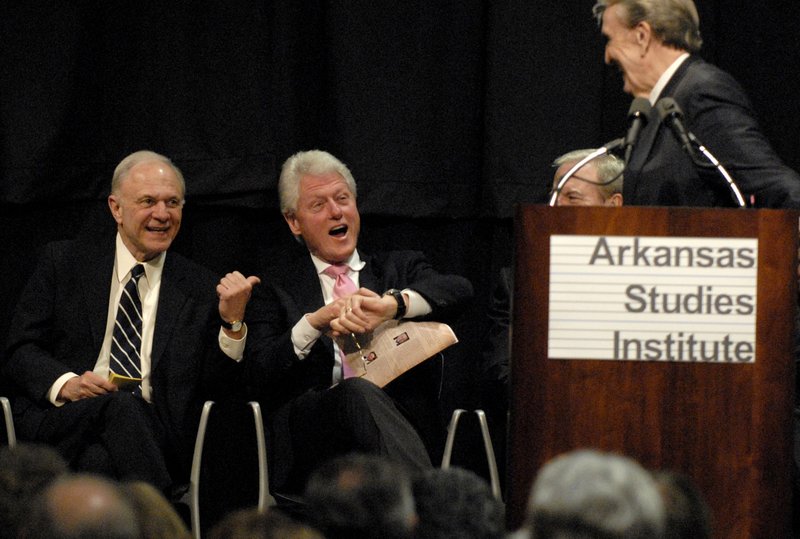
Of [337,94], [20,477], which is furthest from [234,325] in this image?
[20,477]

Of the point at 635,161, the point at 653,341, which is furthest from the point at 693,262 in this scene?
the point at 635,161

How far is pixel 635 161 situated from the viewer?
10.4 feet

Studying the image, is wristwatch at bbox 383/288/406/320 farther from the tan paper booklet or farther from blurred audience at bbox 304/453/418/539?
blurred audience at bbox 304/453/418/539

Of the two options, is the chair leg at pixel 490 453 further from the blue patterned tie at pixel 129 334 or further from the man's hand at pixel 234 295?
the blue patterned tie at pixel 129 334

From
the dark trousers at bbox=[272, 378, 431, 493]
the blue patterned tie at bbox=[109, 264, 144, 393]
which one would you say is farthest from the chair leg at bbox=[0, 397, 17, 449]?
the dark trousers at bbox=[272, 378, 431, 493]

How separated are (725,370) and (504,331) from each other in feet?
4.80

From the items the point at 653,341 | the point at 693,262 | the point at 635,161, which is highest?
the point at 635,161

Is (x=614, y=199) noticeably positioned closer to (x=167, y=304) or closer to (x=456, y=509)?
(x=167, y=304)

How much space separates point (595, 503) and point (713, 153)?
5.71 ft

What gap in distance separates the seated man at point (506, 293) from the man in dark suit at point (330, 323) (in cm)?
16

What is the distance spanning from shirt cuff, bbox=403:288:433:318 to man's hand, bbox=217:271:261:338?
47cm

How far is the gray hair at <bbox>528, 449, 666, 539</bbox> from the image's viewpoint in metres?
1.59

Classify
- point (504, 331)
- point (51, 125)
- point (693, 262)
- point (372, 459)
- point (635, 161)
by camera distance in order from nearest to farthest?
point (372, 459) < point (693, 262) < point (635, 161) < point (504, 331) < point (51, 125)

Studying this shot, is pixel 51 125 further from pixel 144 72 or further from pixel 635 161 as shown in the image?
pixel 635 161
